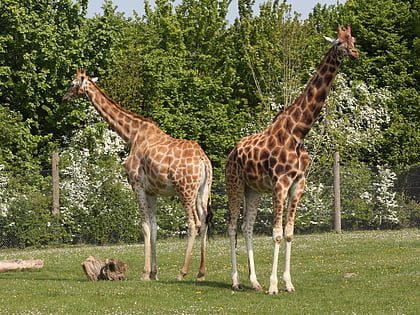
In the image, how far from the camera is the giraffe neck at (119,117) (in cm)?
1852

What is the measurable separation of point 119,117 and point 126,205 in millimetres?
11201

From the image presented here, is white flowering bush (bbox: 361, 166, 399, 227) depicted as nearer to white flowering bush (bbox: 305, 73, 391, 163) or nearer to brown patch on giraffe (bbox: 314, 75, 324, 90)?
white flowering bush (bbox: 305, 73, 391, 163)

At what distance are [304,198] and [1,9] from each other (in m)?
16.0

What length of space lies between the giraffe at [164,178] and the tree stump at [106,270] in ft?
1.83

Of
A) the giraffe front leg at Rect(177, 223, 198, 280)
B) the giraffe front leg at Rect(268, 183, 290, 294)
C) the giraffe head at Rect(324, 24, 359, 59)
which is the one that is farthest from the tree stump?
the giraffe head at Rect(324, 24, 359, 59)

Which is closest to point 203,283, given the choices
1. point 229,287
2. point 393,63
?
point 229,287

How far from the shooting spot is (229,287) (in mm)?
15781

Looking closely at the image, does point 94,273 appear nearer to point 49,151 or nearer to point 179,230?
point 179,230

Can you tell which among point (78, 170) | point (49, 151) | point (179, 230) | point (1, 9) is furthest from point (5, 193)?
point (1, 9)

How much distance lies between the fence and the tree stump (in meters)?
11.2

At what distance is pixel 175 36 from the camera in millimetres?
46750

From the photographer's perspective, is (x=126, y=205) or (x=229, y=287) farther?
(x=126, y=205)

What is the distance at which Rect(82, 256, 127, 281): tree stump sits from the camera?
17.1 metres

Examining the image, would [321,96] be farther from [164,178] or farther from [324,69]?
[164,178]
